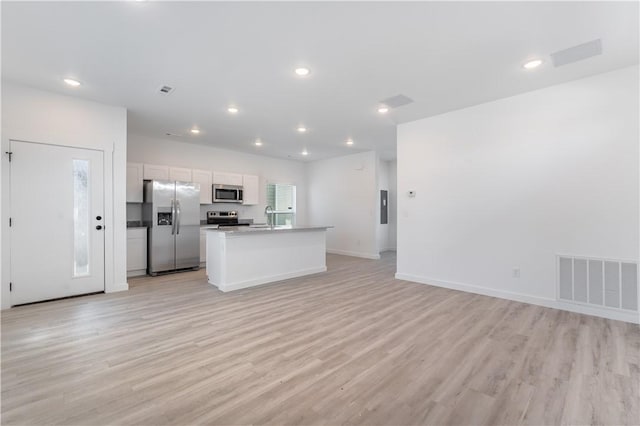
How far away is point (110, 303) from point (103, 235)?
3.52 feet

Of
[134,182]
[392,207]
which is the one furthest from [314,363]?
[392,207]

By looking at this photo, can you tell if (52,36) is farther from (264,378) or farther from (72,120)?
(264,378)

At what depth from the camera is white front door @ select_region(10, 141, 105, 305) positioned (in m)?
3.64

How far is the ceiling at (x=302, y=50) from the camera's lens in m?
2.28

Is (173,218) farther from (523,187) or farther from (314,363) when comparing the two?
(523,187)

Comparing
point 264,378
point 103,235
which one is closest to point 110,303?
point 103,235

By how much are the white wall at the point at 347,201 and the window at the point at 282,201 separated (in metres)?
0.60

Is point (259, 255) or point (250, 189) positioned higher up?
point (250, 189)

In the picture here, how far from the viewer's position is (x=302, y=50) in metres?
2.79

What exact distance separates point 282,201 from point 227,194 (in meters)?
2.25

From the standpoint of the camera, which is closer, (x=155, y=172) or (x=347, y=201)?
(x=155, y=172)

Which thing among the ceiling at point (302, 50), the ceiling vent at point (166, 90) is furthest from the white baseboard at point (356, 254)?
the ceiling vent at point (166, 90)

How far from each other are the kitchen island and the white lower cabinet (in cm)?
161

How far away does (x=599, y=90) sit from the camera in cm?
336
